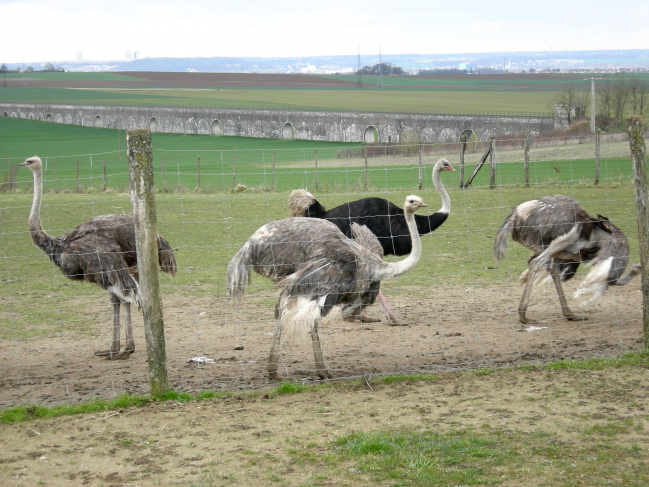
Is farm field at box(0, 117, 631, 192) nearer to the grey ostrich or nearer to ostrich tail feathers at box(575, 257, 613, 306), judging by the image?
the grey ostrich

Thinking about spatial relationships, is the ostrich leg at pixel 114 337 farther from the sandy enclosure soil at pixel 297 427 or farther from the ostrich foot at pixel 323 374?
the ostrich foot at pixel 323 374

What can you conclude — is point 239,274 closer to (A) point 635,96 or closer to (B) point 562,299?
(B) point 562,299

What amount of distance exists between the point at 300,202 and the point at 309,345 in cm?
201

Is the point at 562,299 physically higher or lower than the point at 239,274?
lower

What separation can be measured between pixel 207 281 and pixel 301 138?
5151 cm

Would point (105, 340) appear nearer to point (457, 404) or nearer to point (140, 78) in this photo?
point (457, 404)

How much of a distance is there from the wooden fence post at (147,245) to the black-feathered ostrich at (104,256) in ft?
4.40

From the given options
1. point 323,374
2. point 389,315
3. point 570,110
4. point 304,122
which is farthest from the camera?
point 304,122

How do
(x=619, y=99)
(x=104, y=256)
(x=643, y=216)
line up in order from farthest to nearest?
1. (x=619, y=99)
2. (x=104, y=256)
3. (x=643, y=216)

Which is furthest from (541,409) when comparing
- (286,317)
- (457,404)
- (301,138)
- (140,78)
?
(140,78)

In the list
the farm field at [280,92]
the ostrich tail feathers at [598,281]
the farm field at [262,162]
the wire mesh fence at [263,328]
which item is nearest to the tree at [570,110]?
the farm field at [262,162]

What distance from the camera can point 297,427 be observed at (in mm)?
4734

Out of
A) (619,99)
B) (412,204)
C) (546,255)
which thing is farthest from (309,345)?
(619,99)

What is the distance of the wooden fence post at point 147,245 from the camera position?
512 centimetres
